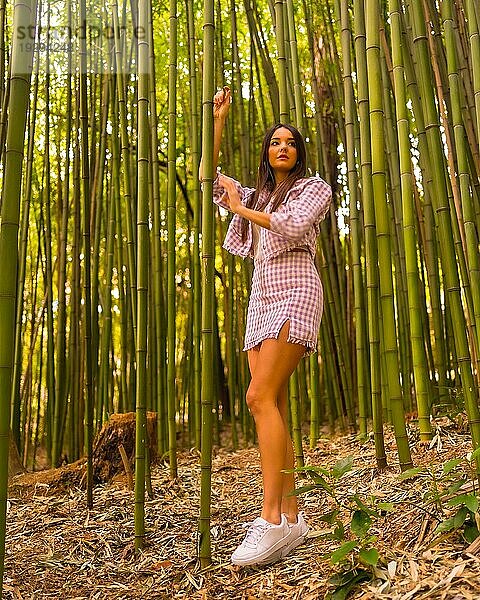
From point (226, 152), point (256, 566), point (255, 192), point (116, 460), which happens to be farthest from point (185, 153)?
point (256, 566)

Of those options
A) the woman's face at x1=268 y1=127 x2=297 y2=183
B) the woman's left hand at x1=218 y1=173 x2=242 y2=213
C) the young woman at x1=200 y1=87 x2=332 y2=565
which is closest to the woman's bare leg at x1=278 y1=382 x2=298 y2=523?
the young woman at x1=200 y1=87 x2=332 y2=565

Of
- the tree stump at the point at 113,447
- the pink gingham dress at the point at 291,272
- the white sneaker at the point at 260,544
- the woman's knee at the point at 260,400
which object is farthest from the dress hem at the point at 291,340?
the tree stump at the point at 113,447

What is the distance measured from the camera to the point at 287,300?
1.65 m

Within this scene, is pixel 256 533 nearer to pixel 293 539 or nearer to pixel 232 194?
pixel 293 539

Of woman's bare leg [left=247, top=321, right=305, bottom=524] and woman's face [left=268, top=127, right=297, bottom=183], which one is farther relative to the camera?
woman's face [left=268, top=127, right=297, bottom=183]

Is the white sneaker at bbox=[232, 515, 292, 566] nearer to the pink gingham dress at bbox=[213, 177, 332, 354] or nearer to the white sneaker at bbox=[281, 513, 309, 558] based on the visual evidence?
the white sneaker at bbox=[281, 513, 309, 558]

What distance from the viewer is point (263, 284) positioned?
171 centimetres

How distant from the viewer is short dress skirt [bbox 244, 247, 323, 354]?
1621 mm

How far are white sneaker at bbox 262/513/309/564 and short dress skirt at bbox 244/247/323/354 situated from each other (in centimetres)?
43

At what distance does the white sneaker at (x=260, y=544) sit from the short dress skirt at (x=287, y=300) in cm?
44

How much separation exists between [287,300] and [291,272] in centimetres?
8

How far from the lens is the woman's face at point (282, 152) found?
69.8 inches

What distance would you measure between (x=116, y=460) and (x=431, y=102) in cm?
176

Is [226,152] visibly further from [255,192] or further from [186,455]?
[255,192]
